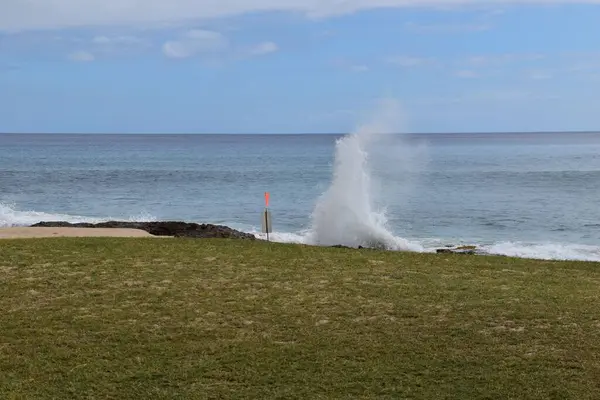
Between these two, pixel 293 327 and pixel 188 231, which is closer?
pixel 293 327

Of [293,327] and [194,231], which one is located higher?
[293,327]

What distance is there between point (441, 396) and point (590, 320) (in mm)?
2997

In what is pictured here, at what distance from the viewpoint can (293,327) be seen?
795 cm

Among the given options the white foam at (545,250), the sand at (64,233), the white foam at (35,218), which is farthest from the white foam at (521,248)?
the white foam at (35,218)

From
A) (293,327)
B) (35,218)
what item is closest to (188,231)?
(35,218)

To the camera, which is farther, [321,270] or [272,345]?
[321,270]

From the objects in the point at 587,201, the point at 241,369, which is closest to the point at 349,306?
the point at 241,369

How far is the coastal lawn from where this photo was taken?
6.36 meters

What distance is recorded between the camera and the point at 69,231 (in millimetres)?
17656

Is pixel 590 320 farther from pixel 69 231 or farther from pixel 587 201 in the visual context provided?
pixel 587 201

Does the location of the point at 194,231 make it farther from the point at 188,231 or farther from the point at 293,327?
the point at 293,327

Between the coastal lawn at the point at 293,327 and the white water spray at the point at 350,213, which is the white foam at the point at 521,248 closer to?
the white water spray at the point at 350,213

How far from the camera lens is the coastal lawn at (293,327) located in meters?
6.36

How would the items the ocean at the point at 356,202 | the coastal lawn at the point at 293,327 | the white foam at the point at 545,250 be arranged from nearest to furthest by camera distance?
1. the coastal lawn at the point at 293,327
2. the white foam at the point at 545,250
3. the ocean at the point at 356,202
